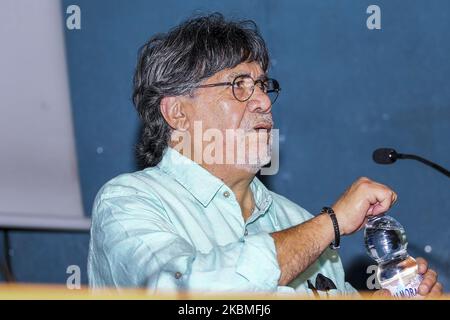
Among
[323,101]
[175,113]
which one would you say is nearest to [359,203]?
[175,113]

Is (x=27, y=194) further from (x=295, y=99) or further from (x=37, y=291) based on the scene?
(x=37, y=291)

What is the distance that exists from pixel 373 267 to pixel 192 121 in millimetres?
860

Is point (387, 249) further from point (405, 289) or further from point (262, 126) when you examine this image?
point (262, 126)

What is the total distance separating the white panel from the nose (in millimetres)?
734

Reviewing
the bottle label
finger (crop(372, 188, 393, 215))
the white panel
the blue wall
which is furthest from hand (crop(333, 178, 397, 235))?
the white panel

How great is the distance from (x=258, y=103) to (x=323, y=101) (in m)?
0.68

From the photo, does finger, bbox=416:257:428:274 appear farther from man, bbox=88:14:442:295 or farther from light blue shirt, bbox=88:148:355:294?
light blue shirt, bbox=88:148:355:294

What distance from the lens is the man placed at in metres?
1.47

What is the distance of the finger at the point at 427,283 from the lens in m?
1.56

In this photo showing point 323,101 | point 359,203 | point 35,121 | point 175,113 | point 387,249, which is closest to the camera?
point 359,203

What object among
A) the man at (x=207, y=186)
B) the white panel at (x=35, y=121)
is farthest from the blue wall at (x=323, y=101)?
the man at (x=207, y=186)

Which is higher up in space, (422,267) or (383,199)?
(383,199)

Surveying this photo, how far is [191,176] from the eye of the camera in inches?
70.0
